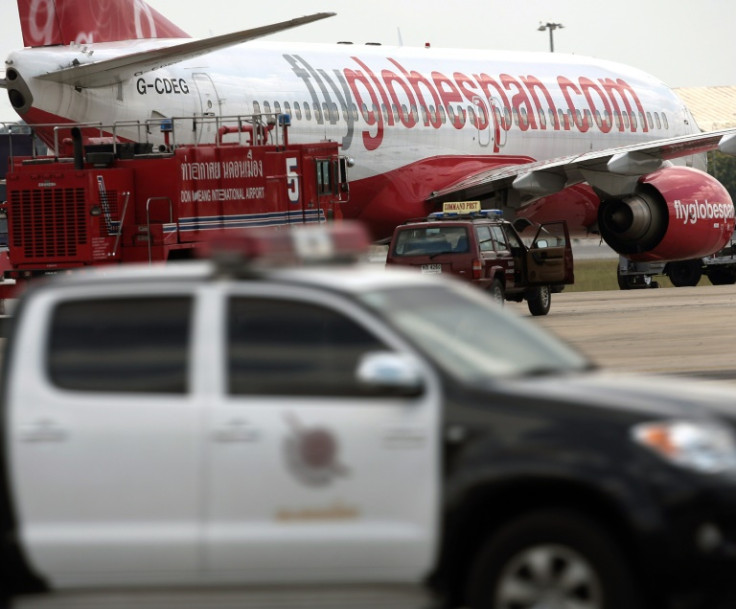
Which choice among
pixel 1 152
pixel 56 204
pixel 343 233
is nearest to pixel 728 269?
pixel 56 204

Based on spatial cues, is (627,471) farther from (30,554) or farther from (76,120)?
(76,120)

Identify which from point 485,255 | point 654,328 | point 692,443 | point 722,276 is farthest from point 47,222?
point 722,276

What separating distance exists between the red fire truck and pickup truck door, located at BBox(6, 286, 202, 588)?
17.6 meters

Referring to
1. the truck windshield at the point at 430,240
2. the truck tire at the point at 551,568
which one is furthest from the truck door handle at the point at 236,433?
the truck windshield at the point at 430,240

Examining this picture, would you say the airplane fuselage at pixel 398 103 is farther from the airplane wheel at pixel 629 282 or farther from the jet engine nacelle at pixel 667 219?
the jet engine nacelle at pixel 667 219

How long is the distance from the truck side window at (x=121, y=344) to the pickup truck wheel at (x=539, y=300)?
22.8 meters

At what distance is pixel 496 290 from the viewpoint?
94.2 ft

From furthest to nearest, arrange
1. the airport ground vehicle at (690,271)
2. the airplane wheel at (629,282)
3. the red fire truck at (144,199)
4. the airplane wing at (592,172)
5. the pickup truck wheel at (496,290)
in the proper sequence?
the airplane wheel at (629,282), the airport ground vehicle at (690,271), the airplane wing at (592,172), the pickup truck wheel at (496,290), the red fire truck at (144,199)

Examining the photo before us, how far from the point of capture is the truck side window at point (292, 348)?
7.33 m

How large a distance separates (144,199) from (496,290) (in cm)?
617

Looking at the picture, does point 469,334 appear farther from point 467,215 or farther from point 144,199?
point 467,215

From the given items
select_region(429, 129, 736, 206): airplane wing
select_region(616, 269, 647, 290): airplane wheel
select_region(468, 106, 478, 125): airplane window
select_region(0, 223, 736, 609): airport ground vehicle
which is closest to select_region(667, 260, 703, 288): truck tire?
select_region(616, 269, 647, 290): airplane wheel

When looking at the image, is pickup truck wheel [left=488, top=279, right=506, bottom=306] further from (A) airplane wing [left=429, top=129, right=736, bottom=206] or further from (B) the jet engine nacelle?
(B) the jet engine nacelle

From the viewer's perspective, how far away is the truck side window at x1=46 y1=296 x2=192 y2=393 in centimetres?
752
